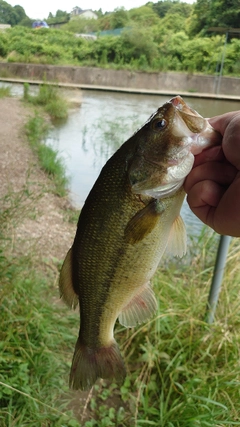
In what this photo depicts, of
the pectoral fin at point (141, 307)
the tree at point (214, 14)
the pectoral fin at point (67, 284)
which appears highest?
the tree at point (214, 14)

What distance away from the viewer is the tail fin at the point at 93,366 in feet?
3.65

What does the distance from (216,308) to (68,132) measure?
7411 mm

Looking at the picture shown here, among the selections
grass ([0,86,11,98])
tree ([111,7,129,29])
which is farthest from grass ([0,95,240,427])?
grass ([0,86,11,98])

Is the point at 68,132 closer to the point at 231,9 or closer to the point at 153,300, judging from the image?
the point at 231,9

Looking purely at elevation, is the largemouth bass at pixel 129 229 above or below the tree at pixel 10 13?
below

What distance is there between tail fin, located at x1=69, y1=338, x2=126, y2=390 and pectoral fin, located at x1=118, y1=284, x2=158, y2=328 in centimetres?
11

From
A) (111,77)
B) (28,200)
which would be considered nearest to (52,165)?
Answer: (28,200)

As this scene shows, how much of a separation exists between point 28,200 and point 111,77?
740cm

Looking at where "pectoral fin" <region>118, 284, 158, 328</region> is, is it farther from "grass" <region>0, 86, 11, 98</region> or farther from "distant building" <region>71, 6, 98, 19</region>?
"grass" <region>0, 86, 11, 98</region>

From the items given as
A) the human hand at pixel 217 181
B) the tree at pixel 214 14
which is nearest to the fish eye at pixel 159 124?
the human hand at pixel 217 181

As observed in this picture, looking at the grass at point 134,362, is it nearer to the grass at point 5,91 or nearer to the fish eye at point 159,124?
the fish eye at point 159,124

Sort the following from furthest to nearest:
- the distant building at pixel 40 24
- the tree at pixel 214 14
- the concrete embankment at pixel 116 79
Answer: the concrete embankment at pixel 116 79 < the distant building at pixel 40 24 < the tree at pixel 214 14

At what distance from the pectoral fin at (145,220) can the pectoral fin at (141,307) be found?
221 millimetres

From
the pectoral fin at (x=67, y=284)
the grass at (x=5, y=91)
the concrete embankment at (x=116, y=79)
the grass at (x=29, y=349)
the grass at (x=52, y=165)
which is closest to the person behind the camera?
the pectoral fin at (x=67, y=284)
